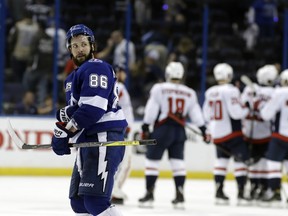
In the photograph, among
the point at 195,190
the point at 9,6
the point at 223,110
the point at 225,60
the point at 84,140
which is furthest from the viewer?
the point at 225,60

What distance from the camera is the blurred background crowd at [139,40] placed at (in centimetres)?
1329

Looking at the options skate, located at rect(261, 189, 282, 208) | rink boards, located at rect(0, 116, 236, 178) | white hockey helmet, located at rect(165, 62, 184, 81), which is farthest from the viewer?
rink boards, located at rect(0, 116, 236, 178)

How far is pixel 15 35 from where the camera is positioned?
13.5 meters

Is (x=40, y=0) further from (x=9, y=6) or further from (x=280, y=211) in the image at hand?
(x=280, y=211)

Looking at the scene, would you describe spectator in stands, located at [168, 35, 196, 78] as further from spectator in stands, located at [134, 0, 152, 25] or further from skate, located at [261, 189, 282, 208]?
skate, located at [261, 189, 282, 208]

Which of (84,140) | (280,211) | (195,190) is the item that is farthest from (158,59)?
(84,140)

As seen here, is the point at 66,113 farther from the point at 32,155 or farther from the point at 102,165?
the point at 32,155

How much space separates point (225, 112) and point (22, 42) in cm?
407

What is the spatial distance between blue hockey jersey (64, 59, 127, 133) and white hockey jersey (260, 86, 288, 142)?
4.58 metres

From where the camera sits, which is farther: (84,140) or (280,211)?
(280,211)

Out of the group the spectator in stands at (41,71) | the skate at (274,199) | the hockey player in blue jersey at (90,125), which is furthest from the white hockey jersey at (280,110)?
the hockey player in blue jersey at (90,125)

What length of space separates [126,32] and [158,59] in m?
0.84

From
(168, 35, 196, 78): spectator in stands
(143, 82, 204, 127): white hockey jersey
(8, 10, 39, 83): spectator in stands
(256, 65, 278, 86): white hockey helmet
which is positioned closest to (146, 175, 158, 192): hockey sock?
(143, 82, 204, 127): white hockey jersey

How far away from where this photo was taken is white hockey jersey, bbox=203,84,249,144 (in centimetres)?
1045
